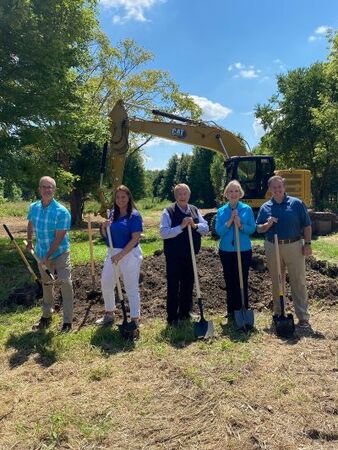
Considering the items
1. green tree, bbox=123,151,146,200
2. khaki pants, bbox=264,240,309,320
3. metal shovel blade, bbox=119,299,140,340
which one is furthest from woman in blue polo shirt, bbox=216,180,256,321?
green tree, bbox=123,151,146,200

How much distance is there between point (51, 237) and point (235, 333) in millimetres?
2610

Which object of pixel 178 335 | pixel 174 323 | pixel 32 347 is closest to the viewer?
pixel 32 347

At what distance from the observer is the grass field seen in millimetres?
3549

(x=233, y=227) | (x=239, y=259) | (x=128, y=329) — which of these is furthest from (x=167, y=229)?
(x=128, y=329)

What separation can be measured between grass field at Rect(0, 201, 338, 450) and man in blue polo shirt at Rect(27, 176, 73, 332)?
1.80ft

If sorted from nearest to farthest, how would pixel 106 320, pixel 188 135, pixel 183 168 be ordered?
1. pixel 106 320
2. pixel 188 135
3. pixel 183 168

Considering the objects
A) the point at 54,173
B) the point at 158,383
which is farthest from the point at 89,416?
the point at 54,173

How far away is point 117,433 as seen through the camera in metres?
3.62

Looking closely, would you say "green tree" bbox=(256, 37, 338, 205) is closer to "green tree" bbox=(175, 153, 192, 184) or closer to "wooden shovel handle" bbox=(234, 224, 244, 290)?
"wooden shovel handle" bbox=(234, 224, 244, 290)

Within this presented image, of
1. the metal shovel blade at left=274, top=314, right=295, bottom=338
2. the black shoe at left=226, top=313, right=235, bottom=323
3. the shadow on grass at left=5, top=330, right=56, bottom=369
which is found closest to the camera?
the shadow on grass at left=5, top=330, right=56, bottom=369

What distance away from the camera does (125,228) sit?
19.2 feet

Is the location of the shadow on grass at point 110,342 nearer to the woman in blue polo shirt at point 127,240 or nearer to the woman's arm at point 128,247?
the woman in blue polo shirt at point 127,240

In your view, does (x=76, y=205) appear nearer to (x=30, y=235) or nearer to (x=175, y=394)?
(x=30, y=235)

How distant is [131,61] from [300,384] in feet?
93.3
